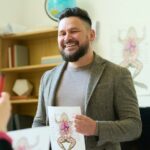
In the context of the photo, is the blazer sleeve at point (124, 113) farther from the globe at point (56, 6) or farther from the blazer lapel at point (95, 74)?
the globe at point (56, 6)

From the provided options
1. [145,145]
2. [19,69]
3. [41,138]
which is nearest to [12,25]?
[19,69]

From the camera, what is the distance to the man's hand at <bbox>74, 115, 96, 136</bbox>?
140cm

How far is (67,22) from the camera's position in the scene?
1731 mm

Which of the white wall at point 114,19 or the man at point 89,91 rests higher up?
the white wall at point 114,19

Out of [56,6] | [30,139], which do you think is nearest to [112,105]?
[30,139]

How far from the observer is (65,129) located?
1.45 m

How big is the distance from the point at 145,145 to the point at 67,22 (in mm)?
1224

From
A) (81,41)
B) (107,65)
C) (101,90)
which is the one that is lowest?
(101,90)

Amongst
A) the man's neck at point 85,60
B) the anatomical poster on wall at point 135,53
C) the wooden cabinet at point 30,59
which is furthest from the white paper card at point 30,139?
the wooden cabinet at point 30,59

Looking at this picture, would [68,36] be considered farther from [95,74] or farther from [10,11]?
[10,11]

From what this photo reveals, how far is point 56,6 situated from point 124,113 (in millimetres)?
1964

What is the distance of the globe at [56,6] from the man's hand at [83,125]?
192 cm

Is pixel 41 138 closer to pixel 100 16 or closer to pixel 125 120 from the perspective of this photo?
pixel 125 120

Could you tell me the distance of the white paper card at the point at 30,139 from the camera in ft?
3.37
